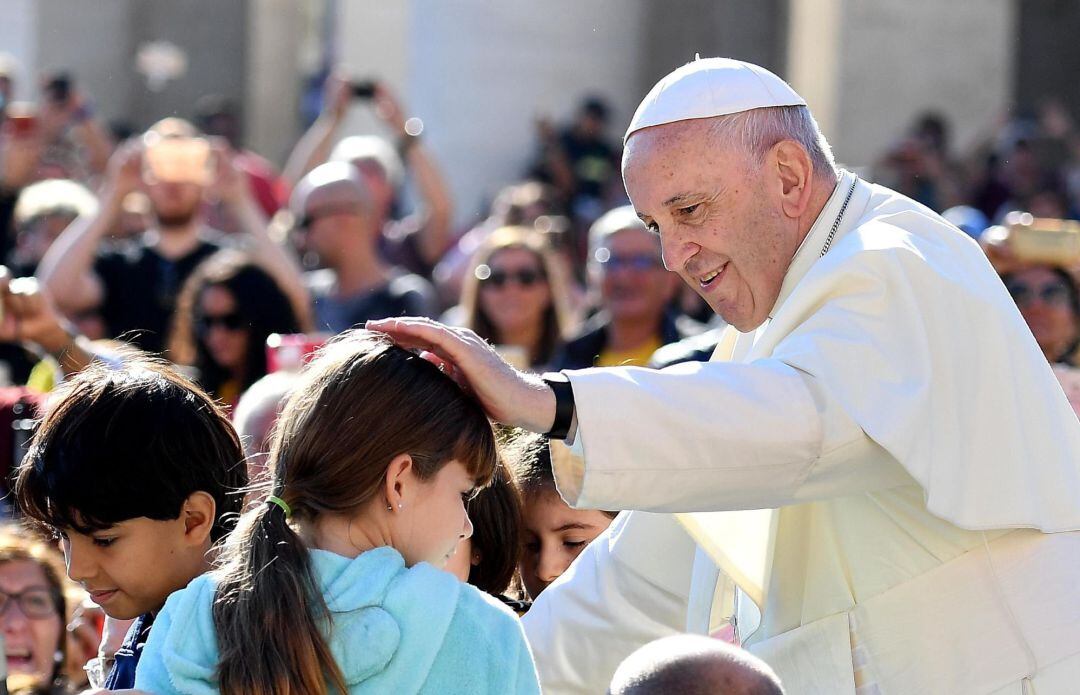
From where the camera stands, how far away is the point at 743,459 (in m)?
2.55

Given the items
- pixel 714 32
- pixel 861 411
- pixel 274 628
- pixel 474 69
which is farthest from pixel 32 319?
pixel 714 32

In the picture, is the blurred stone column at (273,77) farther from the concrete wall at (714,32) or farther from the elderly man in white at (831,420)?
the elderly man in white at (831,420)

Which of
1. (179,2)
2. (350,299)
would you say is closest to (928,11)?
(350,299)

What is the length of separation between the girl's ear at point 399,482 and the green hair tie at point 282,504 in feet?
0.48

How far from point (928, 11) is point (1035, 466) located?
10645 millimetres

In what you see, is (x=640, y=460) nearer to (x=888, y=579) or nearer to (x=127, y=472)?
(x=888, y=579)

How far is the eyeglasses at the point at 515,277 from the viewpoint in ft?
21.3

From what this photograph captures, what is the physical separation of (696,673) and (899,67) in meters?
11.2

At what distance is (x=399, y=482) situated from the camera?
2551mm

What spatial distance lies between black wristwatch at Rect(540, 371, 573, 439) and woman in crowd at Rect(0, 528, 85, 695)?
173 cm

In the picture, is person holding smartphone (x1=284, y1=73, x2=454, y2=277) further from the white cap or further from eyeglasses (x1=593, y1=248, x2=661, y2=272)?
the white cap

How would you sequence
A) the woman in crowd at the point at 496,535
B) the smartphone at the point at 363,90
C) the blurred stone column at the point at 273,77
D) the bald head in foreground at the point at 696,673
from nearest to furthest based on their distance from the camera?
the bald head in foreground at the point at 696,673
the woman in crowd at the point at 496,535
the smartphone at the point at 363,90
the blurred stone column at the point at 273,77

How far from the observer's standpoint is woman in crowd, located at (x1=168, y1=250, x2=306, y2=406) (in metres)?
5.94

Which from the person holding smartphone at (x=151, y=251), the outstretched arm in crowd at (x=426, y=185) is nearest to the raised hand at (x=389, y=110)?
the outstretched arm in crowd at (x=426, y=185)
